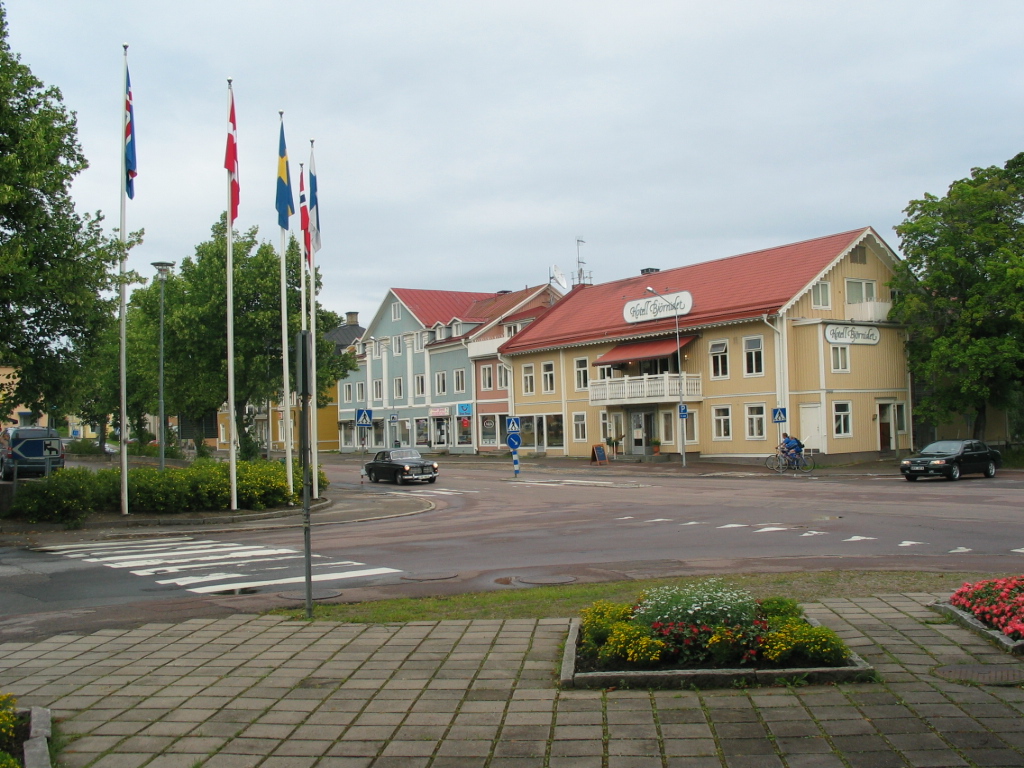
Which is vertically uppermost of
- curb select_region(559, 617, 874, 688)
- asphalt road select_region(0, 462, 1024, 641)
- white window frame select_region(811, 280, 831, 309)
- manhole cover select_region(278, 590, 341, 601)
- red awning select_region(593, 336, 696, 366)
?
white window frame select_region(811, 280, 831, 309)

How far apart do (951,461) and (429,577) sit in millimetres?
25488

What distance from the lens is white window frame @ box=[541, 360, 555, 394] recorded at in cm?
5453

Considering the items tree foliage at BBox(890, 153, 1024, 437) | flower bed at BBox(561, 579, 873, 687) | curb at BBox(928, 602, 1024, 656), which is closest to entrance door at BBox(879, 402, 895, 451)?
tree foliage at BBox(890, 153, 1024, 437)

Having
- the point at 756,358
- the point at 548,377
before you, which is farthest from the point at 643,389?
the point at 548,377

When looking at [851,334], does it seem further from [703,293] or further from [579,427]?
[579,427]

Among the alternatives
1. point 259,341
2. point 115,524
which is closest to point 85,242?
point 115,524

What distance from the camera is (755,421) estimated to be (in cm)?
4225

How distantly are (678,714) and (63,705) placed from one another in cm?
403

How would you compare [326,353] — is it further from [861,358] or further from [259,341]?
[861,358]

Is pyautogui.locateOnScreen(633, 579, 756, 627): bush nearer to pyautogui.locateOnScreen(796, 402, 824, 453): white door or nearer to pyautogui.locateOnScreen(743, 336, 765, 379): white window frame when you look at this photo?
pyautogui.locateOnScreen(796, 402, 824, 453): white door

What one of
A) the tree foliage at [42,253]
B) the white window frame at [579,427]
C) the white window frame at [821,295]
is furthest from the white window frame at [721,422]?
the tree foliage at [42,253]

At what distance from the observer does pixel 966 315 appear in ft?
128

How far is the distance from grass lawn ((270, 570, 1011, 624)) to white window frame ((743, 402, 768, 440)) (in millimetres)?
31155

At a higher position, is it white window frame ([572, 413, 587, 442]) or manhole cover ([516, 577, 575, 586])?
white window frame ([572, 413, 587, 442])
